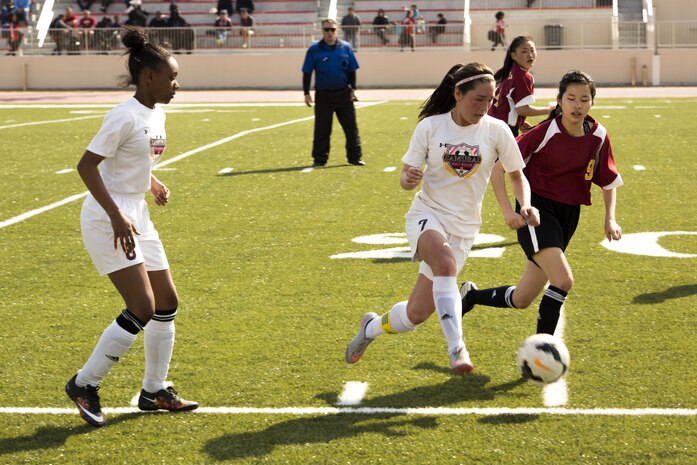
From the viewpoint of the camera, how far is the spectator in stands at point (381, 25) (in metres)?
37.5

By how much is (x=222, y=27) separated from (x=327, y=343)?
108ft

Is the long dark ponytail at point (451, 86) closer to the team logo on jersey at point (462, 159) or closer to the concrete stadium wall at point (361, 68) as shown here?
the team logo on jersey at point (462, 159)

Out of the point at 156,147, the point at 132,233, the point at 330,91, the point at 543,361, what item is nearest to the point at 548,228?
the point at 543,361

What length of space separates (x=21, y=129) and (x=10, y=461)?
18.1m

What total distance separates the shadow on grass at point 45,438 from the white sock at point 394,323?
54.8 inches

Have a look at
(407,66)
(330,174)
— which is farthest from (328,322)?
(407,66)

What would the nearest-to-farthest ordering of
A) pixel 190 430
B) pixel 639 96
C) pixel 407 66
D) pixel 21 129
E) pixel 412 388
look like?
pixel 190 430
pixel 412 388
pixel 21 129
pixel 639 96
pixel 407 66

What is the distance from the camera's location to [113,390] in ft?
18.5

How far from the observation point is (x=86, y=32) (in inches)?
1506

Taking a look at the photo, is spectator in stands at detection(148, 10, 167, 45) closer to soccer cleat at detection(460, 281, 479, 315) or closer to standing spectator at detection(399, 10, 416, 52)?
standing spectator at detection(399, 10, 416, 52)

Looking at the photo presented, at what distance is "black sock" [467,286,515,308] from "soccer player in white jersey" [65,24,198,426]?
208 cm

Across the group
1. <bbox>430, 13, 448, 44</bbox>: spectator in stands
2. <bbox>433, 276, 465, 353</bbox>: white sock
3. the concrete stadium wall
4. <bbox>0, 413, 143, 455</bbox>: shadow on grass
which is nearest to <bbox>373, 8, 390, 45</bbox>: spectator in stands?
the concrete stadium wall

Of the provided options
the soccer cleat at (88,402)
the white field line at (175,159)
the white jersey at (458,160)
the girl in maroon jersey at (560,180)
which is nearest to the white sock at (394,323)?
the white jersey at (458,160)

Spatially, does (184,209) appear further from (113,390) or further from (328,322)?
(113,390)
